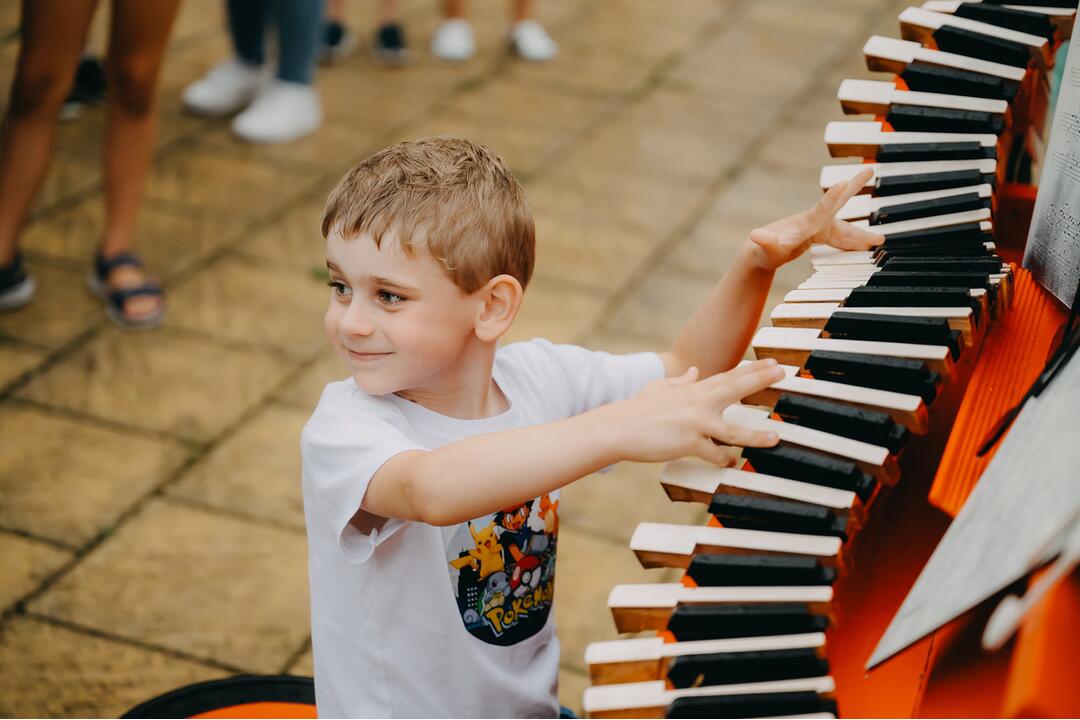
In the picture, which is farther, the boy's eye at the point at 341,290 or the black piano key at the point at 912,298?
the boy's eye at the point at 341,290

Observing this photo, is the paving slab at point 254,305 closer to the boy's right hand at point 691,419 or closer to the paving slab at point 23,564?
the paving slab at point 23,564

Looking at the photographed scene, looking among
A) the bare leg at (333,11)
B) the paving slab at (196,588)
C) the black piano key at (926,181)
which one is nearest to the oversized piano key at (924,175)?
the black piano key at (926,181)

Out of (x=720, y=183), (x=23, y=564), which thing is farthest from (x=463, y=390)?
(x=720, y=183)

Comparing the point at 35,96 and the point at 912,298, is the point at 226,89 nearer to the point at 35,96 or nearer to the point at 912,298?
the point at 35,96

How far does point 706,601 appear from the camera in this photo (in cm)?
93

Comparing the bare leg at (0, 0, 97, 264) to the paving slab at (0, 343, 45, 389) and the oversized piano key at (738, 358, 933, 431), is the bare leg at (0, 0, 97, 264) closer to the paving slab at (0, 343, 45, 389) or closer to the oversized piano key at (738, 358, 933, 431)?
the paving slab at (0, 343, 45, 389)

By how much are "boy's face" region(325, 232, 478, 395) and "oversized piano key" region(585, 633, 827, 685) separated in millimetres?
481

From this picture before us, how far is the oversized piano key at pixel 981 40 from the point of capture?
1432 millimetres

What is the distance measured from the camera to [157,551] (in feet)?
8.35

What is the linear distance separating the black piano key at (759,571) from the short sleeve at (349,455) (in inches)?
15.7

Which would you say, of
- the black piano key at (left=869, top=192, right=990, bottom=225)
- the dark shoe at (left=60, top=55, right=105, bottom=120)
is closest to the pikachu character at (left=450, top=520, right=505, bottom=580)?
the black piano key at (left=869, top=192, right=990, bottom=225)

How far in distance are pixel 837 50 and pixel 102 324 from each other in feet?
11.2

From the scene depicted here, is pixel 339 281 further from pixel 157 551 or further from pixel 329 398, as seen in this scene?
pixel 157 551

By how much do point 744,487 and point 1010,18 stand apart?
0.81 m
